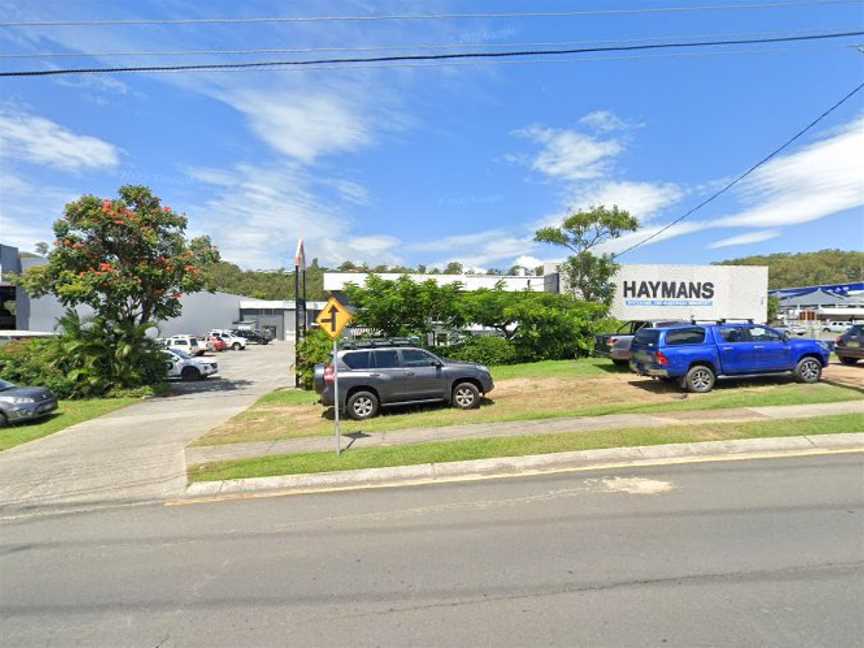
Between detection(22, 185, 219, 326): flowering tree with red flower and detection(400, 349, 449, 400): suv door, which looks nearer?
detection(400, 349, 449, 400): suv door

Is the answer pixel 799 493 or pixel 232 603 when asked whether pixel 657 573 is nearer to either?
pixel 799 493

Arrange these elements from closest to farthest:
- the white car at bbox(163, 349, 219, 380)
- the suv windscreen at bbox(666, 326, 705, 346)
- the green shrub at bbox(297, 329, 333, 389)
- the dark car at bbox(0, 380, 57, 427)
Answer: the suv windscreen at bbox(666, 326, 705, 346) → the dark car at bbox(0, 380, 57, 427) → the green shrub at bbox(297, 329, 333, 389) → the white car at bbox(163, 349, 219, 380)

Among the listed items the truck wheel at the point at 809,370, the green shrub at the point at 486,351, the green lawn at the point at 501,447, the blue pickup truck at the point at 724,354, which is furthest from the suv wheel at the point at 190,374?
the truck wheel at the point at 809,370

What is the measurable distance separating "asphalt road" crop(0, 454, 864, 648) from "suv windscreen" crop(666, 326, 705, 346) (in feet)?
20.9

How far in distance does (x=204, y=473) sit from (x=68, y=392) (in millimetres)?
13990

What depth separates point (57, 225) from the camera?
54.5ft

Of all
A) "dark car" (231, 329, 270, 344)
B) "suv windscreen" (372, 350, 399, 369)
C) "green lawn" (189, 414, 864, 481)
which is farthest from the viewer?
"dark car" (231, 329, 270, 344)

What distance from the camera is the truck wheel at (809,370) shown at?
12.2 m

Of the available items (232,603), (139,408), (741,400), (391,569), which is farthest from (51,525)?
(741,400)

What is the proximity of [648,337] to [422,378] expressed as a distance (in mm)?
6038

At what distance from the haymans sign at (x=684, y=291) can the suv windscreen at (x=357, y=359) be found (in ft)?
60.9

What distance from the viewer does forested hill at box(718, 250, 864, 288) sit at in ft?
338

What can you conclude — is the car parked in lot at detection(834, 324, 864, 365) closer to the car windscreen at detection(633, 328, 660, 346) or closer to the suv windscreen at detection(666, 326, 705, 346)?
the suv windscreen at detection(666, 326, 705, 346)

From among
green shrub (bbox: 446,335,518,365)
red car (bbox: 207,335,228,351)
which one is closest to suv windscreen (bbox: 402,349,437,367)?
green shrub (bbox: 446,335,518,365)
